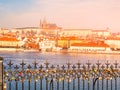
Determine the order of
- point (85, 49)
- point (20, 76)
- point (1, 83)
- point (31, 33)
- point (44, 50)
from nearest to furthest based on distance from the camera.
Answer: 1. point (1, 83)
2. point (20, 76)
3. point (85, 49)
4. point (44, 50)
5. point (31, 33)

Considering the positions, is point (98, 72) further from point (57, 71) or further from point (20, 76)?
point (20, 76)

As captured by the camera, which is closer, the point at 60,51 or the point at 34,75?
the point at 34,75

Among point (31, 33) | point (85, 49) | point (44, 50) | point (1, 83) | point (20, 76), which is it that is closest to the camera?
point (1, 83)

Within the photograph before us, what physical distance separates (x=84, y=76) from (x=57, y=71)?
1.18ft

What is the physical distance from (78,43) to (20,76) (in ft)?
184

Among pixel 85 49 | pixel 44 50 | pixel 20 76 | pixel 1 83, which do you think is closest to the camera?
pixel 1 83

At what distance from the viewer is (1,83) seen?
4.70 meters

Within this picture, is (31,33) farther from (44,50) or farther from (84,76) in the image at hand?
(84,76)

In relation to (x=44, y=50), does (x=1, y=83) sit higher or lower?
higher

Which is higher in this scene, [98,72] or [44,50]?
[98,72]

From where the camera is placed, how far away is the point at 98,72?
233 inches

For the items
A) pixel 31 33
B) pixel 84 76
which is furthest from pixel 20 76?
pixel 31 33

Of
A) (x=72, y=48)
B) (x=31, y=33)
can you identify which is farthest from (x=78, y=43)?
(x=31, y=33)

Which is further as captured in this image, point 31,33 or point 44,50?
point 31,33
